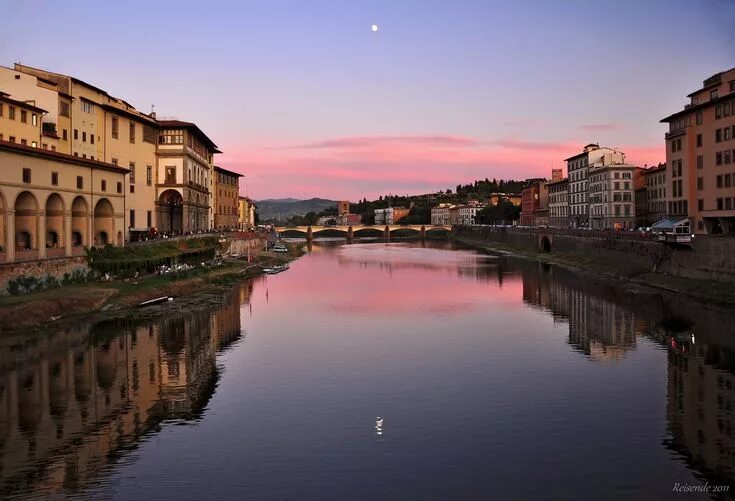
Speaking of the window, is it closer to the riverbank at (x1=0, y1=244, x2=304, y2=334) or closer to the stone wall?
the riverbank at (x1=0, y1=244, x2=304, y2=334)

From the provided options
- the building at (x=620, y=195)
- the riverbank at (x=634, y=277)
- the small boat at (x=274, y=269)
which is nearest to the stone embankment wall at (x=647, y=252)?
the riverbank at (x=634, y=277)

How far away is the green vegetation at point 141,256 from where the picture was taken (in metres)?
51.4

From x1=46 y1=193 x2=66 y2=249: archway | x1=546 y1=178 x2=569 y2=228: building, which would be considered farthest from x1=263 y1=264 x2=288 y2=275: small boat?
x1=546 y1=178 x2=569 y2=228: building

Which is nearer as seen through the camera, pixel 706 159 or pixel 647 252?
pixel 706 159

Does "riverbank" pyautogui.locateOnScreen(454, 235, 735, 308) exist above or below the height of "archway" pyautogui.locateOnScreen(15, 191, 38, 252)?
below

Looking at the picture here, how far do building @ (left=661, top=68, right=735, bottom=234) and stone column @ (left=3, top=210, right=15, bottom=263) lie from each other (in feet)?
180

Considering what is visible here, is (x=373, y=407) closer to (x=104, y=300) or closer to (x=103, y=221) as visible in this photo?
(x=104, y=300)

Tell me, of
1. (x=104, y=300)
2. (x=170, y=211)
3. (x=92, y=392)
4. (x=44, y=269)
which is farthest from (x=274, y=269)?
Result: (x=92, y=392)

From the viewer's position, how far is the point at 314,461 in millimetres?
19422

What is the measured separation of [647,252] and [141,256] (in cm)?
4619

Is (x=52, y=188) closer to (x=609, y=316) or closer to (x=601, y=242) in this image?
(x=609, y=316)

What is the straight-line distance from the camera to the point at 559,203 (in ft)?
456

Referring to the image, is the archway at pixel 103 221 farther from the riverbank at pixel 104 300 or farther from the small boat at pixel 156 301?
the small boat at pixel 156 301

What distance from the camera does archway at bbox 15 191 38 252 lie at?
44438 millimetres
